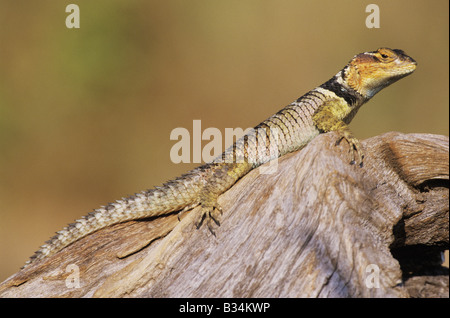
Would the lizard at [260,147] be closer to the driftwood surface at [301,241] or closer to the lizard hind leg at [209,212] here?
the lizard hind leg at [209,212]

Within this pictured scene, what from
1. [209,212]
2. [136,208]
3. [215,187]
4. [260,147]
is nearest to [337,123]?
[260,147]

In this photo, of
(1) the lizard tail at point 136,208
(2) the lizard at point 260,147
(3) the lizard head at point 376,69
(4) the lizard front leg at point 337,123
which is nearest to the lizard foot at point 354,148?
(4) the lizard front leg at point 337,123

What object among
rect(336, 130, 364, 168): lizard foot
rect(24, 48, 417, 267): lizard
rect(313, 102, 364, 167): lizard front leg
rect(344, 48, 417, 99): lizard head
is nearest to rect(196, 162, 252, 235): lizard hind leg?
rect(24, 48, 417, 267): lizard

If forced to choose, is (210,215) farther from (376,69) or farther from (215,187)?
(376,69)

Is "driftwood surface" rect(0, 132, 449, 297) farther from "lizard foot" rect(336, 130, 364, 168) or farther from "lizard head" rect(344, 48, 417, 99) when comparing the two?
"lizard head" rect(344, 48, 417, 99)

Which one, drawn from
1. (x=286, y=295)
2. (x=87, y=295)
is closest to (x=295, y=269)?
(x=286, y=295)
